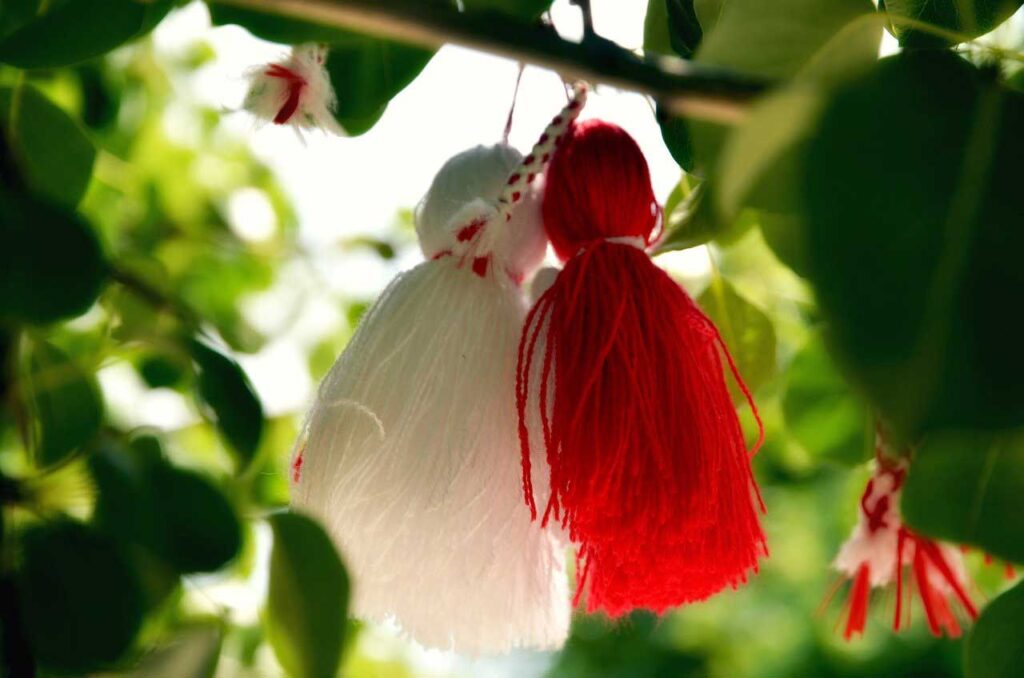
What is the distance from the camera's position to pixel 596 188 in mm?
451

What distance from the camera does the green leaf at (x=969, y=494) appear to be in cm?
41

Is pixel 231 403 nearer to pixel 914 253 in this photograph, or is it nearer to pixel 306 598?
pixel 306 598

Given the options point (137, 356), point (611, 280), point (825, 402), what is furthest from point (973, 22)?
point (137, 356)

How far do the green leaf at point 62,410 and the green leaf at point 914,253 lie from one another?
1.01 ft

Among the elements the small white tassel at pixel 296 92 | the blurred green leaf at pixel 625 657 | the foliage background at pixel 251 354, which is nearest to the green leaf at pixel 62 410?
the foliage background at pixel 251 354

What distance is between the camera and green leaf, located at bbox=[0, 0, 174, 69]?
39 centimetres

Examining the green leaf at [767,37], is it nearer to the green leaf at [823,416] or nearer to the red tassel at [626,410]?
the red tassel at [626,410]

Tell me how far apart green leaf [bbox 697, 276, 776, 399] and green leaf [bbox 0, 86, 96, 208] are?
33 centimetres

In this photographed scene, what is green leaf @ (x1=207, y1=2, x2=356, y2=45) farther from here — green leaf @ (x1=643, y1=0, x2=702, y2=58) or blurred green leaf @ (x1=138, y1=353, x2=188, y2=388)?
blurred green leaf @ (x1=138, y1=353, x2=188, y2=388)

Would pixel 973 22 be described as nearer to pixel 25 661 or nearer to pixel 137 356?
pixel 25 661

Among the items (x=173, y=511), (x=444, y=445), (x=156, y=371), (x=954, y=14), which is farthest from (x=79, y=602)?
(x=156, y=371)

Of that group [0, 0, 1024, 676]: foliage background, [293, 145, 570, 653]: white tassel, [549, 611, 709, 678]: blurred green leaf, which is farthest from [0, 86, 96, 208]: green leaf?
[549, 611, 709, 678]: blurred green leaf

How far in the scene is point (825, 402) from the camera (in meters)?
0.66

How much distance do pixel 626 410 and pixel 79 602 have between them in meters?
0.20
